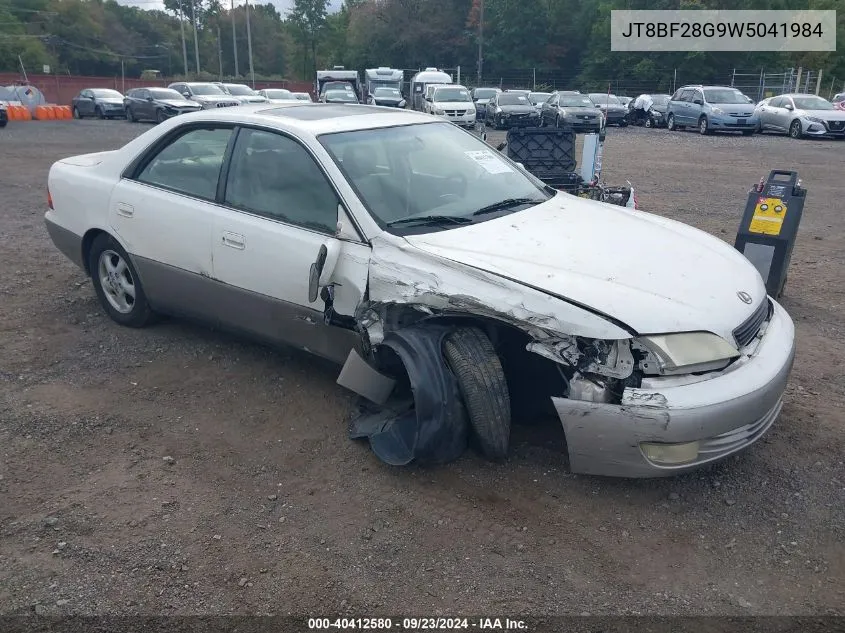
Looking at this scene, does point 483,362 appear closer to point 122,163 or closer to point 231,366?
point 231,366

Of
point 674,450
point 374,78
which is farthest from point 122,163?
point 374,78

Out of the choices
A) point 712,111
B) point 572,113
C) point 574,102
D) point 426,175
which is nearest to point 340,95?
point 574,102

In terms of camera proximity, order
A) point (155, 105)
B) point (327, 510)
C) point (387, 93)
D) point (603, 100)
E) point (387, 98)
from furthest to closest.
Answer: point (603, 100)
point (387, 93)
point (387, 98)
point (155, 105)
point (327, 510)

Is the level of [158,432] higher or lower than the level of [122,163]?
lower

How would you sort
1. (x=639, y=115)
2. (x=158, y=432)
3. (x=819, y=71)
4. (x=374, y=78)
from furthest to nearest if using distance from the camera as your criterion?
(x=819, y=71) < (x=374, y=78) < (x=639, y=115) < (x=158, y=432)

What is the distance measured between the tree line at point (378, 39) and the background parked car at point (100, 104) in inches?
1162

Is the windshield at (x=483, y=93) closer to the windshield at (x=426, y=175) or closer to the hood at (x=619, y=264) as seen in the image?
the windshield at (x=426, y=175)

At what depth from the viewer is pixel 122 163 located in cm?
487

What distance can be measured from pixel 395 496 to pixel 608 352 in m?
1.16

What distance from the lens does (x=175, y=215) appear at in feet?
14.5

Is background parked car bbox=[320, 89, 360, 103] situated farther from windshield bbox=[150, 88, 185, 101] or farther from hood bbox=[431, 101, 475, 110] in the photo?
windshield bbox=[150, 88, 185, 101]

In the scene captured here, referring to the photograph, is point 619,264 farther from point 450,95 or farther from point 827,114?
point 450,95

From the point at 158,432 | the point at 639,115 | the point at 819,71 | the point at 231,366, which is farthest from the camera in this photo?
the point at 819,71

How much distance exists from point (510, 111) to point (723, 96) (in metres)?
6.90
